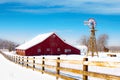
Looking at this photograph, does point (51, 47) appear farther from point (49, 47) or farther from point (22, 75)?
point (22, 75)

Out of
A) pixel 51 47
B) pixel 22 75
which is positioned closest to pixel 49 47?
pixel 51 47

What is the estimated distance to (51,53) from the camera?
7556cm

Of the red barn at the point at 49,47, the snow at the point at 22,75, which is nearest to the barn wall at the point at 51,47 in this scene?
the red barn at the point at 49,47

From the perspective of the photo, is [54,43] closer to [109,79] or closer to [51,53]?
[51,53]

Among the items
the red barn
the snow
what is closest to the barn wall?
the red barn

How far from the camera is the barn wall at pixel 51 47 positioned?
243ft

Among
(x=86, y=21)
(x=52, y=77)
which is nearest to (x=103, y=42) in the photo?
(x=86, y=21)

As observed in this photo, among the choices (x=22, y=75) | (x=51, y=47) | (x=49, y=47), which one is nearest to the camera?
(x=22, y=75)

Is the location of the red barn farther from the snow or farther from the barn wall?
the snow

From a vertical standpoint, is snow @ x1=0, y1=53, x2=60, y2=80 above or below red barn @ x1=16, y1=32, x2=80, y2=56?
below

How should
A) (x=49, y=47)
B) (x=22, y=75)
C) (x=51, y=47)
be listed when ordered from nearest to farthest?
(x=22, y=75) < (x=49, y=47) < (x=51, y=47)

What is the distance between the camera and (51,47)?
75438mm

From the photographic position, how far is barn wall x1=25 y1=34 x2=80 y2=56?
73938mm

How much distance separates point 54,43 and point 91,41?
61.7ft
